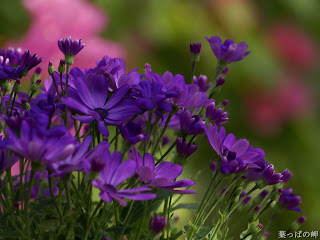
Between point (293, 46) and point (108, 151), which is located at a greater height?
point (293, 46)

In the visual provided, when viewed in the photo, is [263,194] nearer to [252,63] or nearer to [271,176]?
[271,176]

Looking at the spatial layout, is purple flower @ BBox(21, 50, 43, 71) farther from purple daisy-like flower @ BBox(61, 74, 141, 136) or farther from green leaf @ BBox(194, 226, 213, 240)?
green leaf @ BBox(194, 226, 213, 240)

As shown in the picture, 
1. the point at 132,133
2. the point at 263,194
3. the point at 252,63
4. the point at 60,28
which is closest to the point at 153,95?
the point at 132,133

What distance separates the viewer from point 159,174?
314mm

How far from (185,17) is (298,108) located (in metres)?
0.41

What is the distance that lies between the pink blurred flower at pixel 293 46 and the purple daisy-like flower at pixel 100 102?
1199 mm

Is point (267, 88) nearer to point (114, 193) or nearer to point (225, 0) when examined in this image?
point (225, 0)

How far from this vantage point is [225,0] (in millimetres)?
1426

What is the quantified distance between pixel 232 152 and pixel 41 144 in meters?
0.12

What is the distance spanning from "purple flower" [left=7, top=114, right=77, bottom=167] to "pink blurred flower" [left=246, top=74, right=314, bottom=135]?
114cm

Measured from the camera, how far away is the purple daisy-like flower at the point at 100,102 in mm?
309

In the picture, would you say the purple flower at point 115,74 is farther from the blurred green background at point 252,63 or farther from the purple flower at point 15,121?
the blurred green background at point 252,63

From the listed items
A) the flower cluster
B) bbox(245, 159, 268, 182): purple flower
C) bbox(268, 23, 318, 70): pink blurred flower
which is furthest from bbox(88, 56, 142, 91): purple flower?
bbox(268, 23, 318, 70): pink blurred flower

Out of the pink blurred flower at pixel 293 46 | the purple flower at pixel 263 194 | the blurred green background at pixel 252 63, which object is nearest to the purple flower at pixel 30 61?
the purple flower at pixel 263 194
